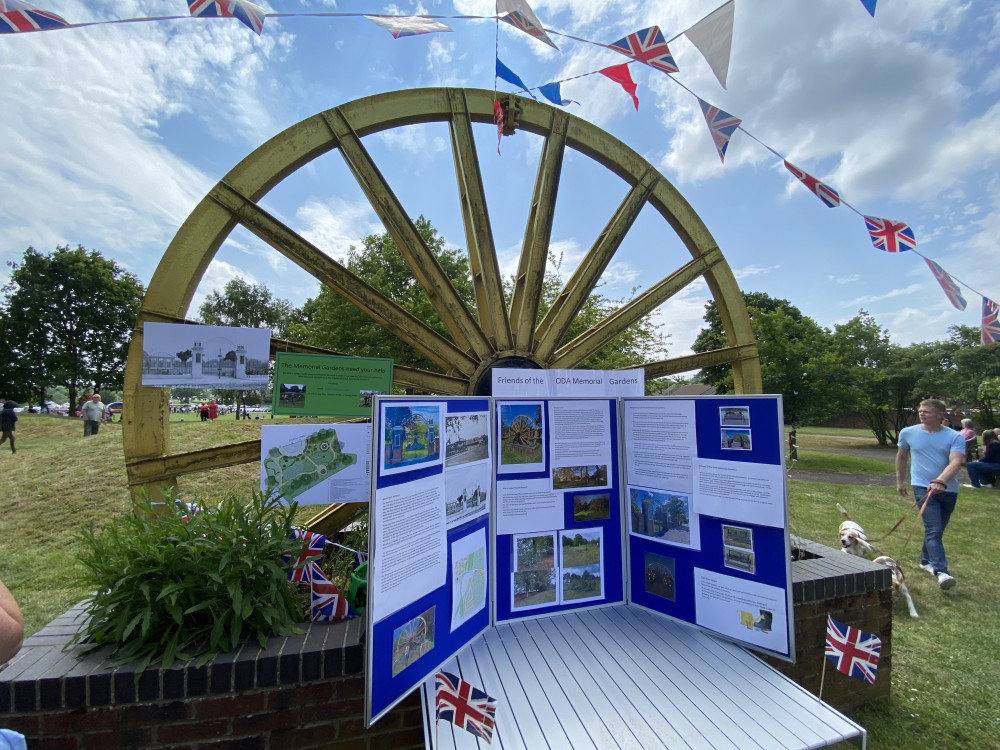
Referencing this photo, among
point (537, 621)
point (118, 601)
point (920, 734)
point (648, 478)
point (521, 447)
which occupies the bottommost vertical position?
point (920, 734)

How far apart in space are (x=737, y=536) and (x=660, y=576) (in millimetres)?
484

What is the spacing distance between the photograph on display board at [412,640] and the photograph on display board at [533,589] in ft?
1.99

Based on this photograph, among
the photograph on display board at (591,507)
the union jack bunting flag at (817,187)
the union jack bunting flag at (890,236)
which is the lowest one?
the photograph on display board at (591,507)

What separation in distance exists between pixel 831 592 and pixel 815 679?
0.55m

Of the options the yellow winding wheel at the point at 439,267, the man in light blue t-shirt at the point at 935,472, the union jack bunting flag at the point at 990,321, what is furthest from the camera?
the union jack bunting flag at the point at 990,321

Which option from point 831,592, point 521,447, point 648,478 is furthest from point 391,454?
point 831,592

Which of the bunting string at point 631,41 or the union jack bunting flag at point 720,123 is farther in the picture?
the union jack bunting flag at point 720,123

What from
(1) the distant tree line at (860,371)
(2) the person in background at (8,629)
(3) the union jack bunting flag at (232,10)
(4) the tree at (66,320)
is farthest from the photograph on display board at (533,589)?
(4) the tree at (66,320)

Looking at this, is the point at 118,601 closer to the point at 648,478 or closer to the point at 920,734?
the point at 648,478

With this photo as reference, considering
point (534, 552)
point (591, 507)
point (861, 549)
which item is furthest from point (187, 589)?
point (861, 549)

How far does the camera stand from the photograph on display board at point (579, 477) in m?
2.54

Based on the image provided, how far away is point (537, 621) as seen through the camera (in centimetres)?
244

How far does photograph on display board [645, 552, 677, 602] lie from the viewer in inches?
97.9

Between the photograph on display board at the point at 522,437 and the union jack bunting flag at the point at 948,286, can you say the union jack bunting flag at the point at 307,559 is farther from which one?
the union jack bunting flag at the point at 948,286
